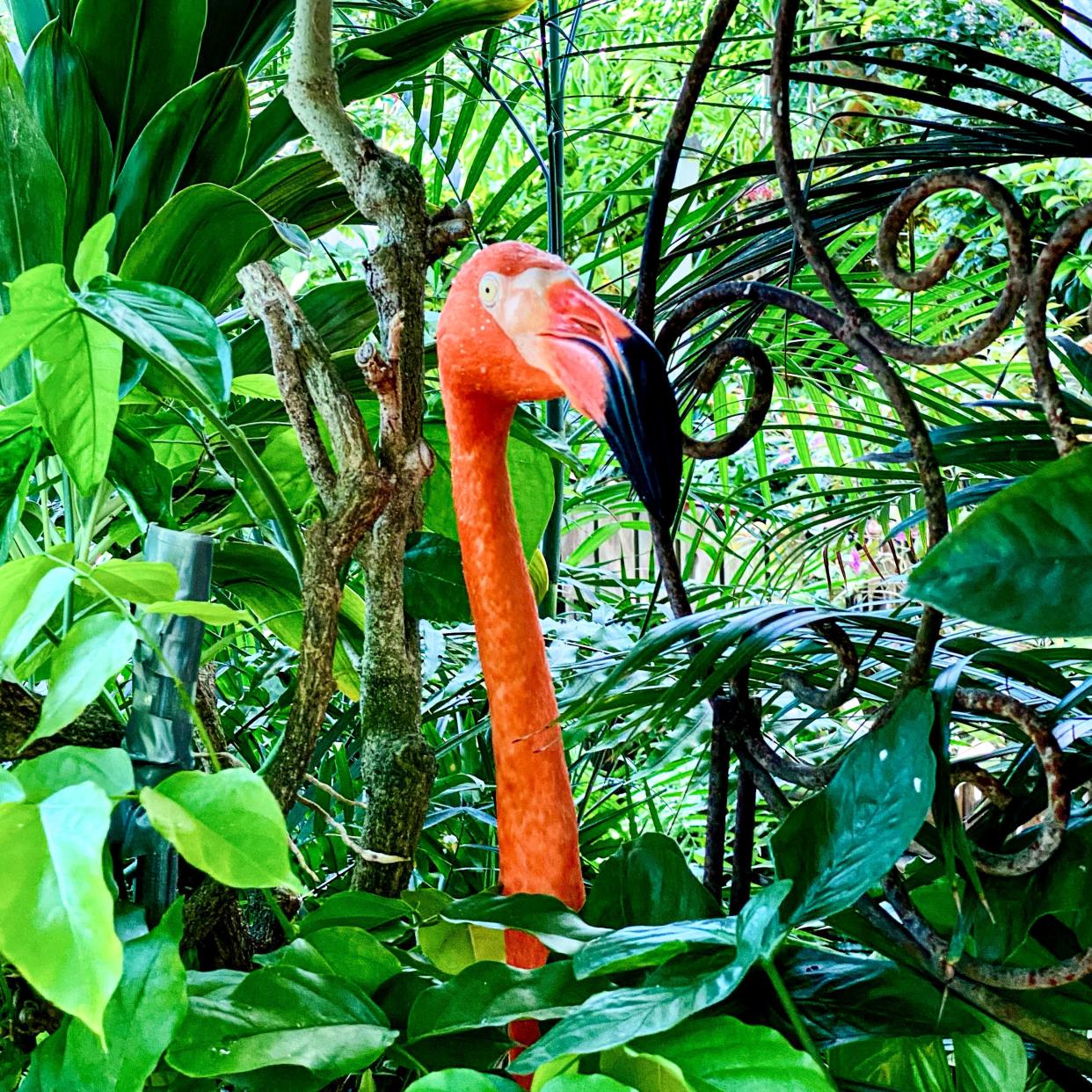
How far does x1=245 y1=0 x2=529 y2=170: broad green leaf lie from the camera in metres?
0.72

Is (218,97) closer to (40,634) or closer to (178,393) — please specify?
(178,393)

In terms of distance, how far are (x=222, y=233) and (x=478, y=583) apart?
0.31 m

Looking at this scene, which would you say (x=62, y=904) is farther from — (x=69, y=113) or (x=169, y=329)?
(x=69, y=113)

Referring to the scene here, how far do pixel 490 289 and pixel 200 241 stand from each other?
0.28m

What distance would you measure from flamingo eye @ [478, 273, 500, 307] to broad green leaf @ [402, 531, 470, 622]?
194 millimetres

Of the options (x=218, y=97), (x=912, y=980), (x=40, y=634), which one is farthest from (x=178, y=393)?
(x=912, y=980)

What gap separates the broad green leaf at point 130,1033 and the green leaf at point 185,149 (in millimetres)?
521

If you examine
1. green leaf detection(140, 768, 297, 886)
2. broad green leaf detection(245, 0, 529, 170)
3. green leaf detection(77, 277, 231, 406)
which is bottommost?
green leaf detection(140, 768, 297, 886)

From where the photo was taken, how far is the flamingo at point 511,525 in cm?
42

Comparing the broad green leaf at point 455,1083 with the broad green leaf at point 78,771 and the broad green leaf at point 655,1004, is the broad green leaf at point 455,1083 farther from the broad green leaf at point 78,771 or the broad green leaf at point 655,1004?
the broad green leaf at point 78,771

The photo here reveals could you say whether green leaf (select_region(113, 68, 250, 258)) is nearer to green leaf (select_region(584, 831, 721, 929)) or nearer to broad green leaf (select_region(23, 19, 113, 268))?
broad green leaf (select_region(23, 19, 113, 268))

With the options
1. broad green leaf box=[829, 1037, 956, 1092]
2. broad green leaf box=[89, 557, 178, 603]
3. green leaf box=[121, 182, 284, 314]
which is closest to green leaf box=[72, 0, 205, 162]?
green leaf box=[121, 182, 284, 314]

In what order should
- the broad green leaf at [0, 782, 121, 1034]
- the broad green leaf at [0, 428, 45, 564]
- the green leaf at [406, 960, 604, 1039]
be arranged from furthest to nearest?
the broad green leaf at [0, 428, 45, 564], the green leaf at [406, 960, 604, 1039], the broad green leaf at [0, 782, 121, 1034]

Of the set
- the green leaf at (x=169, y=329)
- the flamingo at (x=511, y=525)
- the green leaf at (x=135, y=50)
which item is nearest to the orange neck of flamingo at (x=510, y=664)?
the flamingo at (x=511, y=525)
